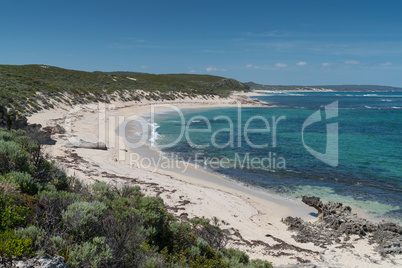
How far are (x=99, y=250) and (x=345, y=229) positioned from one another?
26.6ft

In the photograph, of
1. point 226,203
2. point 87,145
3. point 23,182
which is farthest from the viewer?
point 87,145

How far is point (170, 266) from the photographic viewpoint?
172 inches

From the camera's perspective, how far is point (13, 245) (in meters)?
3.28

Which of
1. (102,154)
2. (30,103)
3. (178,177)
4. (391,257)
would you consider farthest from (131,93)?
(391,257)

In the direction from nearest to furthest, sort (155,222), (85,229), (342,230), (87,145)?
(85,229) < (155,222) < (342,230) < (87,145)

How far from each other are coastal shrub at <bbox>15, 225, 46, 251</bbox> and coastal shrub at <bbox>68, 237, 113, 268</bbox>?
0.40 meters

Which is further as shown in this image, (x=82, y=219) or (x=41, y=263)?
(x=82, y=219)

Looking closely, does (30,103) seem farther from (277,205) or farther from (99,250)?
(99,250)

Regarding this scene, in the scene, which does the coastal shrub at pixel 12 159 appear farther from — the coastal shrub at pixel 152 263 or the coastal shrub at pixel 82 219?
the coastal shrub at pixel 152 263

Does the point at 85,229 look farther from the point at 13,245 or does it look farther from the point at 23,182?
the point at 23,182

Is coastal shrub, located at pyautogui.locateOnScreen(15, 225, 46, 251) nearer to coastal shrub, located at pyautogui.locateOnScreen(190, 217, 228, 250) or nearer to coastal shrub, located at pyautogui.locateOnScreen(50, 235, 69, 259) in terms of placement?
coastal shrub, located at pyautogui.locateOnScreen(50, 235, 69, 259)

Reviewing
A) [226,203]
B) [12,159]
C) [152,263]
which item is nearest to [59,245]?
[152,263]

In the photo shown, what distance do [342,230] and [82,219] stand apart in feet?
27.0

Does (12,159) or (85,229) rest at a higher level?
(12,159)
